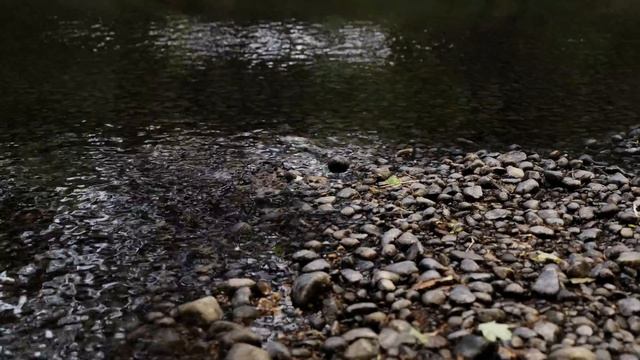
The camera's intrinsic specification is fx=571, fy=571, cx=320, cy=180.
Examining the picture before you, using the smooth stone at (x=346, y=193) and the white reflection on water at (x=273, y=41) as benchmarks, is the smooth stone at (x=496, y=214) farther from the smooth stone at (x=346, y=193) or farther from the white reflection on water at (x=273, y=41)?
the white reflection on water at (x=273, y=41)

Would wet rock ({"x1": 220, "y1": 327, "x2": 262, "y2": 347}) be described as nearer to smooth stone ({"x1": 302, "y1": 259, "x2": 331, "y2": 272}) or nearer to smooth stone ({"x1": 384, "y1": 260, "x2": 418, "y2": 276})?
smooth stone ({"x1": 302, "y1": 259, "x2": 331, "y2": 272})

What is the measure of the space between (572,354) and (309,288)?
8.20 ft

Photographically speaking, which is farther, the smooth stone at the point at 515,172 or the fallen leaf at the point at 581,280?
the smooth stone at the point at 515,172

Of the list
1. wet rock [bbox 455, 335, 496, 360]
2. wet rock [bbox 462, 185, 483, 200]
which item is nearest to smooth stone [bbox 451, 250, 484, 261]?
wet rock [bbox 455, 335, 496, 360]

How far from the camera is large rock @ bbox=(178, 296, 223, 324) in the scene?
557 cm

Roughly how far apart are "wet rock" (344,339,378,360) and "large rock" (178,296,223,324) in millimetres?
1389

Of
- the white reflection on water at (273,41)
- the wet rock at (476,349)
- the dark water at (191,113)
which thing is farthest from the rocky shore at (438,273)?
the white reflection on water at (273,41)

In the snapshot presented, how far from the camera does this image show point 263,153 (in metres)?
10.3

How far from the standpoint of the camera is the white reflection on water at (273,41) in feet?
62.8

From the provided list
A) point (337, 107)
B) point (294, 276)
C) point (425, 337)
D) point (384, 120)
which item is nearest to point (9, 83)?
point (337, 107)

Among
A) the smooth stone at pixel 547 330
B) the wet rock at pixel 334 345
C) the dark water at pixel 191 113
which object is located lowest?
the dark water at pixel 191 113

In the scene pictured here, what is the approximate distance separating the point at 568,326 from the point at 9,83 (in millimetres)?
14832

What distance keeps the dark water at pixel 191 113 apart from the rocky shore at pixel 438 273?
657 millimetres

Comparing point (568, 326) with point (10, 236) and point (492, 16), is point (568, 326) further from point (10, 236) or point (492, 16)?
point (492, 16)
